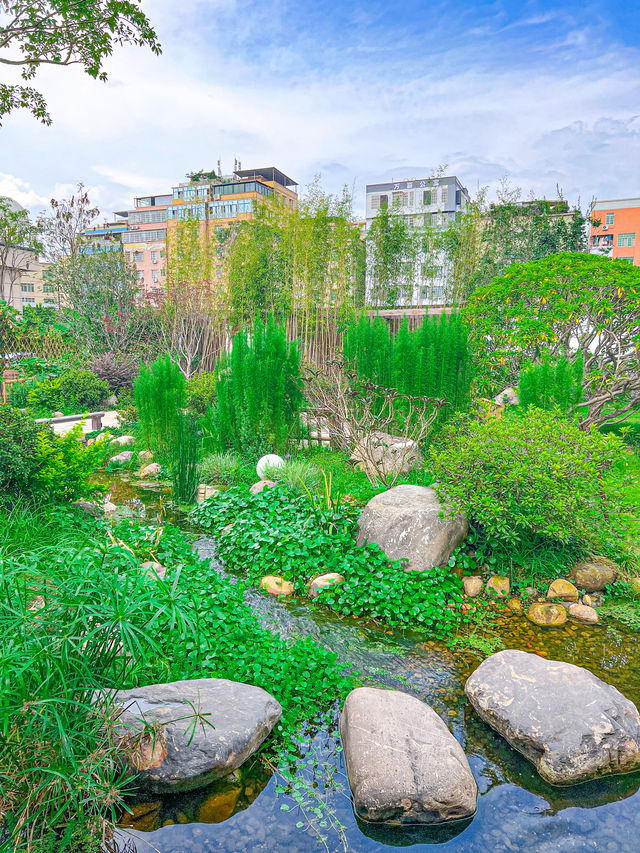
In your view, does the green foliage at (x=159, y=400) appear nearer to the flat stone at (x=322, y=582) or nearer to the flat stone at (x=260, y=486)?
the flat stone at (x=260, y=486)

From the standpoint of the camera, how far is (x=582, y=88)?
5887 mm

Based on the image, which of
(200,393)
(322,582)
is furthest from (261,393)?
(322,582)

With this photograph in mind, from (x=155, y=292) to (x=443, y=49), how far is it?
895cm

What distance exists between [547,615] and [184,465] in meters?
3.56

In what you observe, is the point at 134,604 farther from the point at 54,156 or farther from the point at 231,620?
the point at 54,156

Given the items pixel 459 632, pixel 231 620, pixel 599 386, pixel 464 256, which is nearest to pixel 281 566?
pixel 231 620

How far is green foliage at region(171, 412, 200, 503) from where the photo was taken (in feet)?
17.6

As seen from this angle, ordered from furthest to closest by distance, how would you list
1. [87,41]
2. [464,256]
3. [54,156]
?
[464,256] < [54,156] < [87,41]

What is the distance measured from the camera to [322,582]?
3668mm

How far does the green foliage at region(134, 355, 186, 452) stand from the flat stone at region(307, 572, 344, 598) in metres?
3.48

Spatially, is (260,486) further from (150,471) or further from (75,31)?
(75,31)

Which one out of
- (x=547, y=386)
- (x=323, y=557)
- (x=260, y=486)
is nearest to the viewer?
(x=323, y=557)

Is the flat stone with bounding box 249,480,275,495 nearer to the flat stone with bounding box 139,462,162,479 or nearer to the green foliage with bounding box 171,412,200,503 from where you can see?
the green foliage with bounding box 171,412,200,503

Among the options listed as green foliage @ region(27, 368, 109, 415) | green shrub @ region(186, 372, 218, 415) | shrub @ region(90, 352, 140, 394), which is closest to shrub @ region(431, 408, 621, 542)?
green shrub @ region(186, 372, 218, 415)
